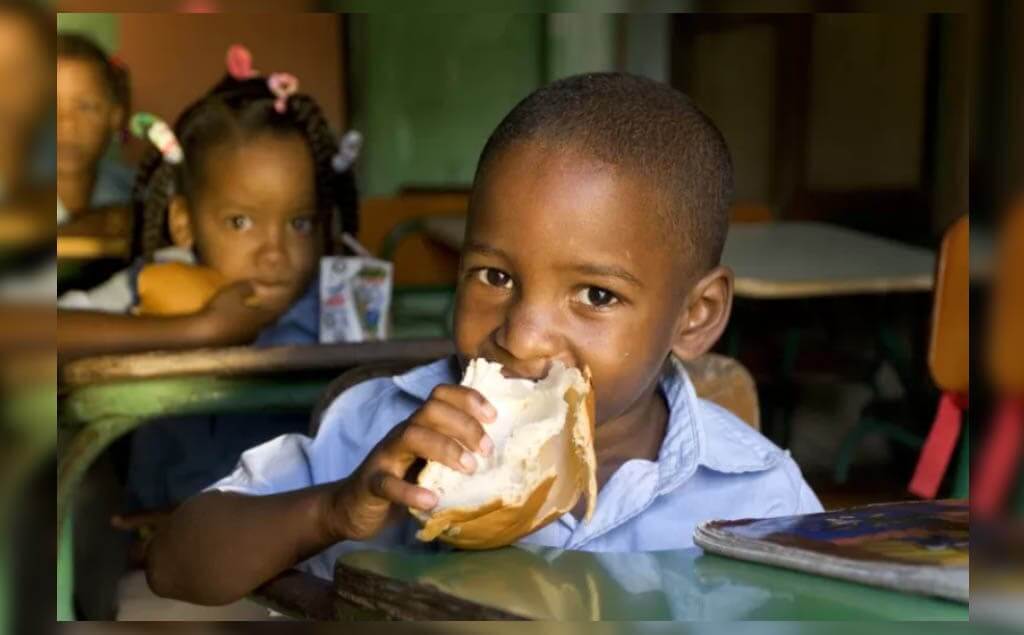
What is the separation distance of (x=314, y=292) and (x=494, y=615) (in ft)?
7.70

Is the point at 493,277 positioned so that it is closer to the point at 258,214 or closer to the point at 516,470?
the point at 516,470

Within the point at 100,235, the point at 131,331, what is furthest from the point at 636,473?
the point at 100,235

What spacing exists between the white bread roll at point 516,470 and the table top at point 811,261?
2.22 metres

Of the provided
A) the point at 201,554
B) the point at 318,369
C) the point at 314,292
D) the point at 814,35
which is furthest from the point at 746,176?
the point at 201,554

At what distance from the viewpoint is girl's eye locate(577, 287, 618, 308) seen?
1341 millimetres

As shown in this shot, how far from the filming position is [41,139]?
750 mm

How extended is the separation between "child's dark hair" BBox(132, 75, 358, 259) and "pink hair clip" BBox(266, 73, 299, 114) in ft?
0.06

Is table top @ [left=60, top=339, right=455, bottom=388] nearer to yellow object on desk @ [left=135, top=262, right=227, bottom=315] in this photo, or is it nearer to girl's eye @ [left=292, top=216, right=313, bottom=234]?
yellow object on desk @ [left=135, top=262, right=227, bottom=315]

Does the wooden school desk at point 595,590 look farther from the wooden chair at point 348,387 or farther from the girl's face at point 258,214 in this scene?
the girl's face at point 258,214

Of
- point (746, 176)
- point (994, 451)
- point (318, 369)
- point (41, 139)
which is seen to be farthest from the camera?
point (746, 176)

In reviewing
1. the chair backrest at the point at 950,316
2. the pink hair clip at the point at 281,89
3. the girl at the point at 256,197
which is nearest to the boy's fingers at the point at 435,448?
the chair backrest at the point at 950,316

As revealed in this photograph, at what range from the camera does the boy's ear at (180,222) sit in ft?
10.6

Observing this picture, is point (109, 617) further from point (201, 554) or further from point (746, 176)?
point (746, 176)

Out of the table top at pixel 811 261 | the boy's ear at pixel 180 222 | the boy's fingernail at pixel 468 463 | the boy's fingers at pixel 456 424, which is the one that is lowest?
the table top at pixel 811 261
